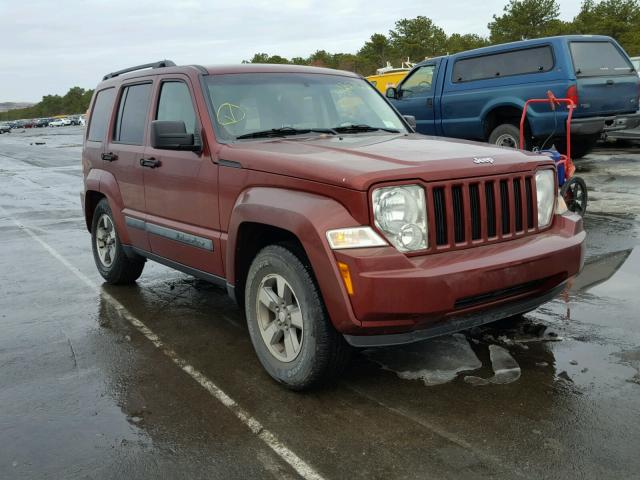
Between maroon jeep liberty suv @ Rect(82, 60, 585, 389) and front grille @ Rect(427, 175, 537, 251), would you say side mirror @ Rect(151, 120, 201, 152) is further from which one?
front grille @ Rect(427, 175, 537, 251)

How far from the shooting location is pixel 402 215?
11.1ft

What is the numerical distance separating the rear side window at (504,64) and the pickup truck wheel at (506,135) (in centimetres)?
92

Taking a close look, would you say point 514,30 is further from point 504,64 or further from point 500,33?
point 504,64

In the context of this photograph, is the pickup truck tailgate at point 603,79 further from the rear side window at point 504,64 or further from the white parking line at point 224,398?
the white parking line at point 224,398

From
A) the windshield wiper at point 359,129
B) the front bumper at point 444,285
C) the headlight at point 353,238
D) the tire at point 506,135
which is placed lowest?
the front bumper at point 444,285

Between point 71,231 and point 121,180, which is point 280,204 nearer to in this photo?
point 121,180

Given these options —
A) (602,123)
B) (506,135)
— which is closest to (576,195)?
(602,123)

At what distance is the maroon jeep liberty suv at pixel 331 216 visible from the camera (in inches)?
130

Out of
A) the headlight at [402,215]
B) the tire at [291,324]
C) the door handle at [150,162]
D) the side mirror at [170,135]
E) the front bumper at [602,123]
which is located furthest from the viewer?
the front bumper at [602,123]

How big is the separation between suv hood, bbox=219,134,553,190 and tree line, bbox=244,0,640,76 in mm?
42789

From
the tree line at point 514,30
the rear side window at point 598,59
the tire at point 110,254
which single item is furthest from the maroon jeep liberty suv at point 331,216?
the tree line at point 514,30

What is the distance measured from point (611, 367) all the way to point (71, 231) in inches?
297

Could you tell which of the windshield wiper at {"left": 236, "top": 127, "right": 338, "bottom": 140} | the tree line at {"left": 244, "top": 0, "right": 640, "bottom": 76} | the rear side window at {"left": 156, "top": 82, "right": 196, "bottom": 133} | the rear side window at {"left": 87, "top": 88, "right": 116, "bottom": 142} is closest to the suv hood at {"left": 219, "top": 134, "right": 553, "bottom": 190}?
the windshield wiper at {"left": 236, "top": 127, "right": 338, "bottom": 140}

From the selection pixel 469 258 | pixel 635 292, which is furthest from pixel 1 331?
pixel 635 292
